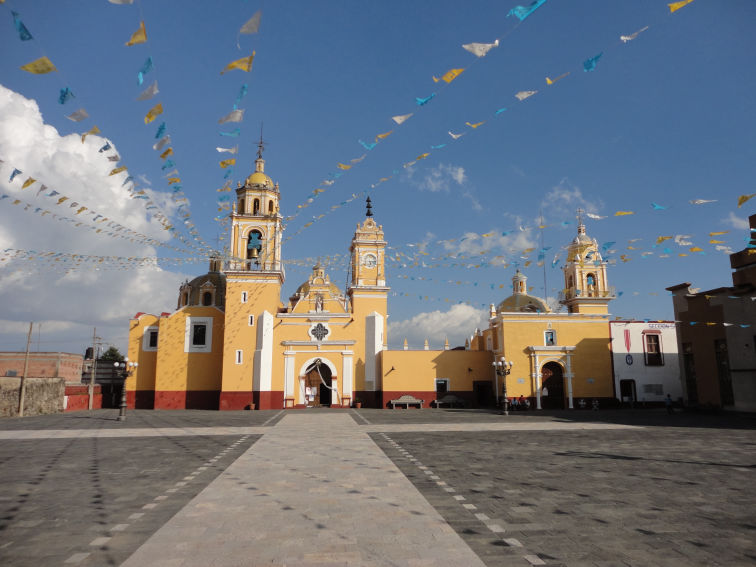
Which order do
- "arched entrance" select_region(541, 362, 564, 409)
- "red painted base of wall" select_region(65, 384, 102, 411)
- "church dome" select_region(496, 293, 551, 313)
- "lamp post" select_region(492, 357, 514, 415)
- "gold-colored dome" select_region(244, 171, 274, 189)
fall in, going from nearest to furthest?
"lamp post" select_region(492, 357, 514, 415)
"red painted base of wall" select_region(65, 384, 102, 411)
"arched entrance" select_region(541, 362, 564, 409)
"gold-colored dome" select_region(244, 171, 274, 189)
"church dome" select_region(496, 293, 551, 313)

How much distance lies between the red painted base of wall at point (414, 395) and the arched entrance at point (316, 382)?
12.8ft

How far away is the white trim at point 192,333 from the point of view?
33750 mm

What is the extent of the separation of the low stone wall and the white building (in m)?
36.8

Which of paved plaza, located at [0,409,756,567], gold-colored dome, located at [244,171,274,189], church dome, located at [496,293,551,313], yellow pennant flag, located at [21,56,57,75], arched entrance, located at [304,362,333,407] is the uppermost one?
gold-colored dome, located at [244,171,274,189]

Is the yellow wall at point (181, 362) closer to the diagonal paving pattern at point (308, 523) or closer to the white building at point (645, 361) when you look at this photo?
the diagonal paving pattern at point (308, 523)

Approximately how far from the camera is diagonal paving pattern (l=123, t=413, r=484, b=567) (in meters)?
5.12

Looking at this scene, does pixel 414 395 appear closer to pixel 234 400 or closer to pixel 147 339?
pixel 234 400

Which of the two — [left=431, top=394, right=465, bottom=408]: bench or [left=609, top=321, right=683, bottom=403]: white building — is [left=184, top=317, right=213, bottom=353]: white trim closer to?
[left=431, top=394, right=465, bottom=408]: bench

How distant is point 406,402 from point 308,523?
27395 mm

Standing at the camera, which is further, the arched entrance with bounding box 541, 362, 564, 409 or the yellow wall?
the yellow wall

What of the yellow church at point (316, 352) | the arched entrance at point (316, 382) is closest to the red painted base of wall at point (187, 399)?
the yellow church at point (316, 352)

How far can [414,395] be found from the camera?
1323 inches

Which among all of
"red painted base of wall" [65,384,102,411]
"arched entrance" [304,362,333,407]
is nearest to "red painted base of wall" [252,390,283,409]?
"arched entrance" [304,362,333,407]

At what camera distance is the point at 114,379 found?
1479 inches
